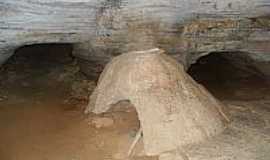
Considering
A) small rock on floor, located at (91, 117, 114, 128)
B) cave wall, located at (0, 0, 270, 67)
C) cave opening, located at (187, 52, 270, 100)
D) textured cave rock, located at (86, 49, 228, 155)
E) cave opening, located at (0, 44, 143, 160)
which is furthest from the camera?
cave opening, located at (187, 52, 270, 100)

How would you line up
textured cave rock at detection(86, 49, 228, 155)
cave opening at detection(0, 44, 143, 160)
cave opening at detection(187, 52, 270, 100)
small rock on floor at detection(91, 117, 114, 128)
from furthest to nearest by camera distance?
1. cave opening at detection(187, 52, 270, 100)
2. small rock on floor at detection(91, 117, 114, 128)
3. cave opening at detection(0, 44, 143, 160)
4. textured cave rock at detection(86, 49, 228, 155)

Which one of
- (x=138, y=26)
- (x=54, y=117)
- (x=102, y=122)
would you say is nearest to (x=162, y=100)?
(x=102, y=122)

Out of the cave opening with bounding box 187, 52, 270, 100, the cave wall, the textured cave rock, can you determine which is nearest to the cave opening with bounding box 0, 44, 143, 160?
the textured cave rock

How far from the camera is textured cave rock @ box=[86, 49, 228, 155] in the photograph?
335cm

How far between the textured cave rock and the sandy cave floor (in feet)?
0.35

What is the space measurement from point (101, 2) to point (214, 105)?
43.9 inches

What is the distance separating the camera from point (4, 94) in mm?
4406

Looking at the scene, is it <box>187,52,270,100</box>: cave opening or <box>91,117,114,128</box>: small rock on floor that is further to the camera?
<box>187,52,270,100</box>: cave opening

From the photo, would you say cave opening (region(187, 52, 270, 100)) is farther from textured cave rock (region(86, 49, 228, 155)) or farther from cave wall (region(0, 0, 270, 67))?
textured cave rock (region(86, 49, 228, 155))

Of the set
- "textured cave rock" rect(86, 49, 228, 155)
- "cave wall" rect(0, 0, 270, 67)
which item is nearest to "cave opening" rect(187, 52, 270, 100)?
"cave wall" rect(0, 0, 270, 67)

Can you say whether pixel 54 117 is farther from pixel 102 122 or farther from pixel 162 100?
pixel 162 100

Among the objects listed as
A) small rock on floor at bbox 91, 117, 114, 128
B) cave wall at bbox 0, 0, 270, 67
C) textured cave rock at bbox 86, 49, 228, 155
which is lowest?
small rock on floor at bbox 91, 117, 114, 128

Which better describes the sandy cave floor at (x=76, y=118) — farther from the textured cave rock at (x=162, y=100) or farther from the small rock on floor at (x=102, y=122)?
the textured cave rock at (x=162, y=100)

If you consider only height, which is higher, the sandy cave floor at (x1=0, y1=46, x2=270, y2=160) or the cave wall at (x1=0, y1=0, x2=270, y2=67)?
the cave wall at (x1=0, y1=0, x2=270, y2=67)
